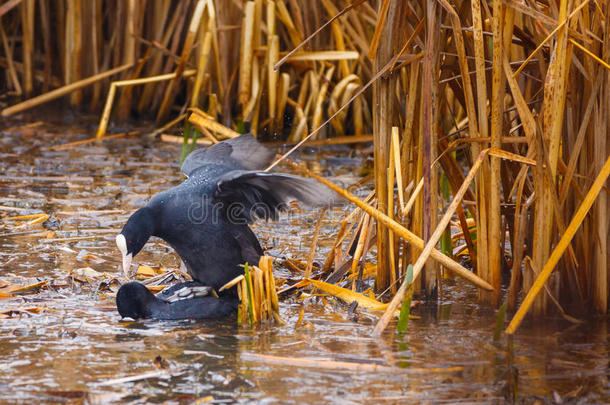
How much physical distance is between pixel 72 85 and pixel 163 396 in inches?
204

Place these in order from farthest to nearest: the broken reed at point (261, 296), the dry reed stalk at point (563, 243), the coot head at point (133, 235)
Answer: the coot head at point (133, 235) < the broken reed at point (261, 296) < the dry reed stalk at point (563, 243)

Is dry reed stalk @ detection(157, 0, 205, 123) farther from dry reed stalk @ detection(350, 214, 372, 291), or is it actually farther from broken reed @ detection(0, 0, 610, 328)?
dry reed stalk @ detection(350, 214, 372, 291)

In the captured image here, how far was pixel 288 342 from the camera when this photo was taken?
318 cm

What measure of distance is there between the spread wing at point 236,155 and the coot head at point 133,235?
0.68m

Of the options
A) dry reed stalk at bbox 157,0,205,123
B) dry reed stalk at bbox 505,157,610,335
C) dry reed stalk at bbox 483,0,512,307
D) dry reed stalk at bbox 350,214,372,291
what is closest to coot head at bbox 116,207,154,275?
dry reed stalk at bbox 350,214,372,291

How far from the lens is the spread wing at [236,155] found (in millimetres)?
4230

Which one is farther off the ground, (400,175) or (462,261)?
(400,175)

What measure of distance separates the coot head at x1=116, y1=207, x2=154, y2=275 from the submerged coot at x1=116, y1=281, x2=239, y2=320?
0.36 ft

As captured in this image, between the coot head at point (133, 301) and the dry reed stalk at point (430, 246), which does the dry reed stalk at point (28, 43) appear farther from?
the dry reed stalk at point (430, 246)

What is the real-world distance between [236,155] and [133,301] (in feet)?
3.58

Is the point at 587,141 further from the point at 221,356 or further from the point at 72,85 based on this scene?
the point at 72,85

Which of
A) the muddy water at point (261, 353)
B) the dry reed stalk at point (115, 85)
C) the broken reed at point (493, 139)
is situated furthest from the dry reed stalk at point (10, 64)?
the broken reed at point (493, 139)

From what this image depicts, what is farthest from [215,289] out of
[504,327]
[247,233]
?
[504,327]

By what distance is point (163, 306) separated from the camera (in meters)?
3.57
